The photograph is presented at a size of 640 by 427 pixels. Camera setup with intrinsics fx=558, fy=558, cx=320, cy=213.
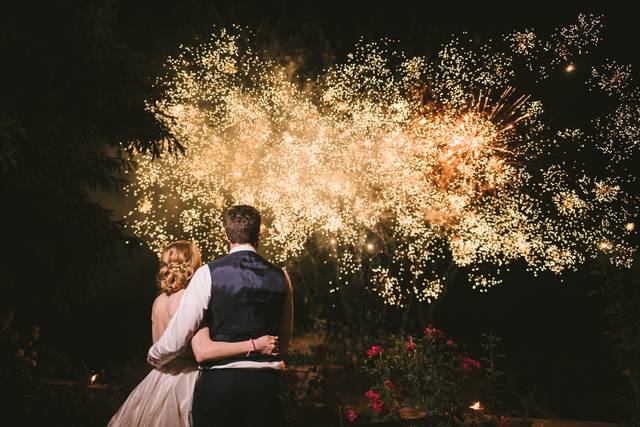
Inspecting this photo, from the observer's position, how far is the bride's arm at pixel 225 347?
265cm

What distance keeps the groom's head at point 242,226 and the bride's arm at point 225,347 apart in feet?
1.57

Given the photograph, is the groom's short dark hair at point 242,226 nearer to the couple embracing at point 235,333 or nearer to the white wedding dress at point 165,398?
the couple embracing at point 235,333

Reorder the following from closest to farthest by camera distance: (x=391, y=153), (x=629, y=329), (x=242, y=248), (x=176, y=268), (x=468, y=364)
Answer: (x=242, y=248) → (x=176, y=268) → (x=629, y=329) → (x=468, y=364) → (x=391, y=153)

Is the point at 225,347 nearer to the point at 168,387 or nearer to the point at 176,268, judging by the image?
the point at 168,387

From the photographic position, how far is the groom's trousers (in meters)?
2.67

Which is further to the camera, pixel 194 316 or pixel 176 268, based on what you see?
pixel 176 268

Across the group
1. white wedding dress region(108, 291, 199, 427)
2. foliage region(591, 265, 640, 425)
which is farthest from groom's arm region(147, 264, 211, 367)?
foliage region(591, 265, 640, 425)

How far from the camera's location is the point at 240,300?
2701 millimetres

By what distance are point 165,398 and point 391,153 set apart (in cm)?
927

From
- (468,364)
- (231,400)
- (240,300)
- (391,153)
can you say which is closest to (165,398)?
(231,400)

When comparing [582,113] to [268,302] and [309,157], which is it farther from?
[268,302]

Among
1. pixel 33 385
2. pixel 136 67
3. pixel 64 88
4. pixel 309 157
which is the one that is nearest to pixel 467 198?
pixel 309 157

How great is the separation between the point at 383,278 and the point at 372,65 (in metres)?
5.22

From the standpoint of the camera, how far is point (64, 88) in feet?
19.9
